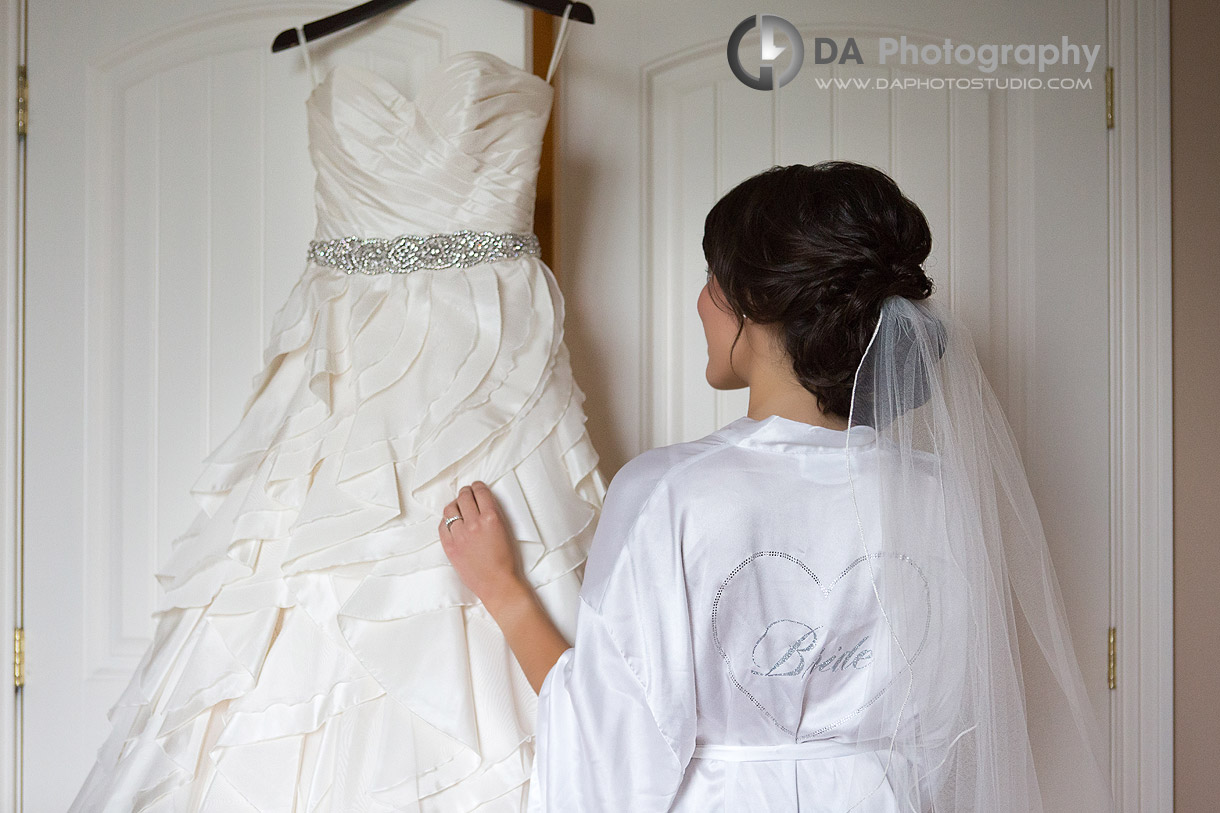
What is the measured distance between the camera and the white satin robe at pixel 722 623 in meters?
0.87

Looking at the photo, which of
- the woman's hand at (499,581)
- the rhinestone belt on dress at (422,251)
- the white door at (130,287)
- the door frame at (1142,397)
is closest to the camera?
the woman's hand at (499,581)

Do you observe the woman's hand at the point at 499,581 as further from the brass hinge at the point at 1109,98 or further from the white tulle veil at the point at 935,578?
the brass hinge at the point at 1109,98

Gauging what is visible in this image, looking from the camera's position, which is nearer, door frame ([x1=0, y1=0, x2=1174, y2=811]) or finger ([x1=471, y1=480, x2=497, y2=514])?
finger ([x1=471, y1=480, x2=497, y2=514])

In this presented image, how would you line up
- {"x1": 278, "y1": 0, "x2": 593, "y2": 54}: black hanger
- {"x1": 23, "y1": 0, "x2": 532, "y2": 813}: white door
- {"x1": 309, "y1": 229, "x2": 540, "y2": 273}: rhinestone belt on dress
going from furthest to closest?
{"x1": 23, "y1": 0, "x2": 532, "y2": 813}: white door < {"x1": 278, "y1": 0, "x2": 593, "y2": 54}: black hanger < {"x1": 309, "y1": 229, "x2": 540, "y2": 273}: rhinestone belt on dress

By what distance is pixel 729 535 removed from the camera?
860 mm

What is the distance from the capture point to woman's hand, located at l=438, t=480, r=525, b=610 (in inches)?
40.6

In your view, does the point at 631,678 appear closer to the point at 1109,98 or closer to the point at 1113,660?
the point at 1113,660

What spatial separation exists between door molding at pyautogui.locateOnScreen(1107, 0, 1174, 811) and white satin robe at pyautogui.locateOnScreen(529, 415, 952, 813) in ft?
2.97

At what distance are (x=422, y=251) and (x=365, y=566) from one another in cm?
41

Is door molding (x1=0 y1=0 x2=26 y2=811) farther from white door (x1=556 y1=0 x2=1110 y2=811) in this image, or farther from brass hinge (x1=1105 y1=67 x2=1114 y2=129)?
brass hinge (x1=1105 y1=67 x2=1114 y2=129)

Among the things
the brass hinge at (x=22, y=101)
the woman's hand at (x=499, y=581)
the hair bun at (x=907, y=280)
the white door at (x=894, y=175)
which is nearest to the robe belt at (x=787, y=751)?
the woman's hand at (x=499, y=581)

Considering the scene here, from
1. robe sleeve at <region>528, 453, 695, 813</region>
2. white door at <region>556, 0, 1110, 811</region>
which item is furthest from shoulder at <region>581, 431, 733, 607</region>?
white door at <region>556, 0, 1110, 811</region>

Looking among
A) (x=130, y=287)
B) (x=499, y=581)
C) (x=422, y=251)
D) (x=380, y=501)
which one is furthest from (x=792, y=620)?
(x=130, y=287)

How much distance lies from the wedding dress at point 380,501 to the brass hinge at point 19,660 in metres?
0.42
